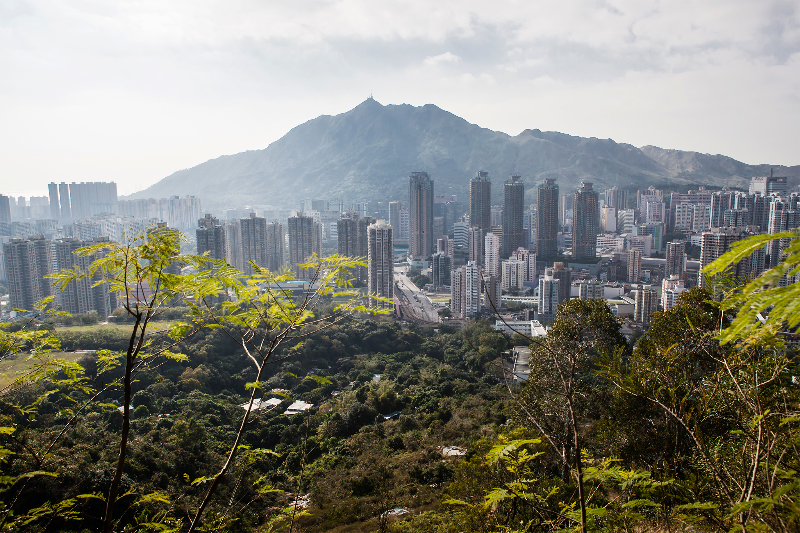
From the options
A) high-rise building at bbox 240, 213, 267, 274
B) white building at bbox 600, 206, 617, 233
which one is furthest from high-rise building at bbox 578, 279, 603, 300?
white building at bbox 600, 206, 617, 233

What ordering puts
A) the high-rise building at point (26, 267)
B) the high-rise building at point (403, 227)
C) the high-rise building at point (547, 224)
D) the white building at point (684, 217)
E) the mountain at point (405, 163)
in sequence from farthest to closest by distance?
the mountain at point (405, 163)
the high-rise building at point (403, 227)
the white building at point (684, 217)
the high-rise building at point (547, 224)
the high-rise building at point (26, 267)

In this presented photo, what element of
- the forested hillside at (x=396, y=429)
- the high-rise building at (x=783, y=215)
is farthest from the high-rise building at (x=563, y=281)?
the high-rise building at (x=783, y=215)

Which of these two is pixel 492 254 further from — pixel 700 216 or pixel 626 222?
pixel 700 216

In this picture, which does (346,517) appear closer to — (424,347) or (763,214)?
(424,347)

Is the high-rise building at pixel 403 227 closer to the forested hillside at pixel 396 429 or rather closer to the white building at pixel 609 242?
the white building at pixel 609 242

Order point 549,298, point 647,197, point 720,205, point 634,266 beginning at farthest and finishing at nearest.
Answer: point 647,197, point 720,205, point 634,266, point 549,298

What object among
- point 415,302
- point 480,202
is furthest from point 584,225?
point 415,302

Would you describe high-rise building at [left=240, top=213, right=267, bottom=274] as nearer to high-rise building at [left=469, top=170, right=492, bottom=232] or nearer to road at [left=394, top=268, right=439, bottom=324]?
road at [left=394, top=268, right=439, bottom=324]
